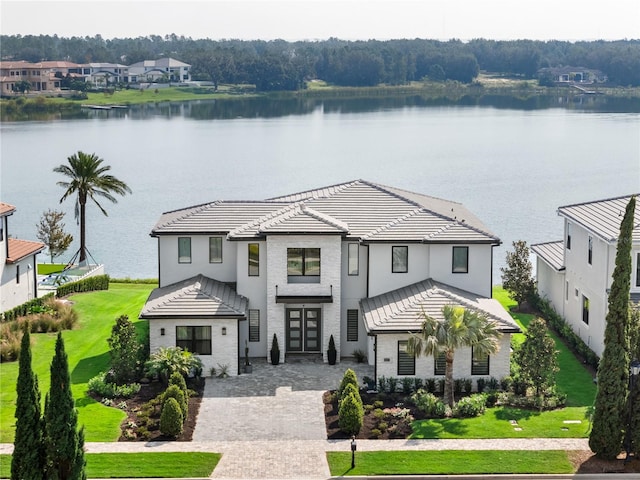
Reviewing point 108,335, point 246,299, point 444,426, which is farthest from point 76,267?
point 444,426

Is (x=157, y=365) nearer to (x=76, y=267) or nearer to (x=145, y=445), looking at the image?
(x=145, y=445)

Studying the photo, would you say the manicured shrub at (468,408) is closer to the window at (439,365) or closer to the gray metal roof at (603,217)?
the window at (439,365)

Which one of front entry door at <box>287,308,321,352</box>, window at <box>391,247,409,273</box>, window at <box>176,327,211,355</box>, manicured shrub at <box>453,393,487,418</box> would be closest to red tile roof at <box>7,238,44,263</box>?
window at <box>176,327,211,355</box>

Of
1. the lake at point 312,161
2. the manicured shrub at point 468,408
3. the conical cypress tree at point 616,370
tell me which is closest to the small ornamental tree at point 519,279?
the lake at point 312,161

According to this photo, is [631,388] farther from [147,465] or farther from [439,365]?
[147,465]

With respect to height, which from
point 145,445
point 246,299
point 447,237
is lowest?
point 145,445

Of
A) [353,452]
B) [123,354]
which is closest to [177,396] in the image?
[123,354]
